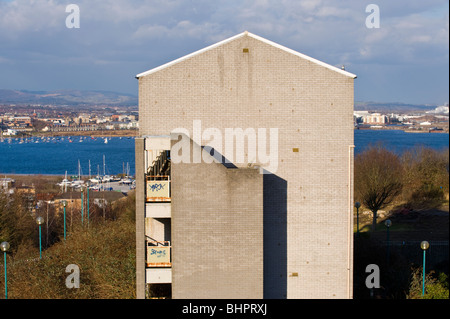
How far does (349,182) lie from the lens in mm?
15547

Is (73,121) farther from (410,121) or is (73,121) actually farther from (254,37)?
(410,121)

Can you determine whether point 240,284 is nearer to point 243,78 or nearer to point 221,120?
point 221,120

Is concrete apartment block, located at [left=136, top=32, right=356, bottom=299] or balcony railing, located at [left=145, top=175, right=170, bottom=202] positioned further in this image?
concrete apartment block, located at [left=136, top=32, right=356, bottom=299]

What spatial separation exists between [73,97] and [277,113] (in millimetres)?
81804

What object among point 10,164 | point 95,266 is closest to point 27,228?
point 95,266

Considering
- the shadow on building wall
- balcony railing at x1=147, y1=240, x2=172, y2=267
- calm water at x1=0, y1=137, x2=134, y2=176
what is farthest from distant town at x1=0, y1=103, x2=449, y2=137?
balcony railing at x1=147, y1=240, x2=172, y2=267

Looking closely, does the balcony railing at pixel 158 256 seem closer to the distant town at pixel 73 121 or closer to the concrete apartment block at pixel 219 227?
the concrete apartment block at pixel 219 227

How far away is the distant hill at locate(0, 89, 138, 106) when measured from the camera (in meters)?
73.8

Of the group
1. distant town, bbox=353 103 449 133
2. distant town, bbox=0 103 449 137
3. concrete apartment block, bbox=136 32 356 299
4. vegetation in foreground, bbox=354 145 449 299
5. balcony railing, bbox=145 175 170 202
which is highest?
distant town, bbox=353 103 449 133

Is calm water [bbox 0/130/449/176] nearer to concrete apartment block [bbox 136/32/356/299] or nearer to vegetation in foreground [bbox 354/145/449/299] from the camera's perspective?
vegetation in foreground [bbox 354/145/449/299]

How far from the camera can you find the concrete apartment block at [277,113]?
15.3 meters

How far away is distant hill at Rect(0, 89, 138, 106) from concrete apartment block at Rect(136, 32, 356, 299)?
182 ft

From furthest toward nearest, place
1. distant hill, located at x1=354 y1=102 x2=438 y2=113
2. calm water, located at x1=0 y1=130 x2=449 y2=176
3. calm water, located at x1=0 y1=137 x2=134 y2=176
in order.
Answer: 1. distant hill, located at x1=354 y1=102 x2=438 y2=113
2. calm water, located at x1=0 y1=137 x2=134 y2=176
3. calm water, located at x1=0 y1=130 x2=449 y2=176

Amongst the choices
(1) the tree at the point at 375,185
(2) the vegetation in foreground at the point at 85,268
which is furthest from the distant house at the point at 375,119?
(2) the vegetation in foreground at the point at 85,268
